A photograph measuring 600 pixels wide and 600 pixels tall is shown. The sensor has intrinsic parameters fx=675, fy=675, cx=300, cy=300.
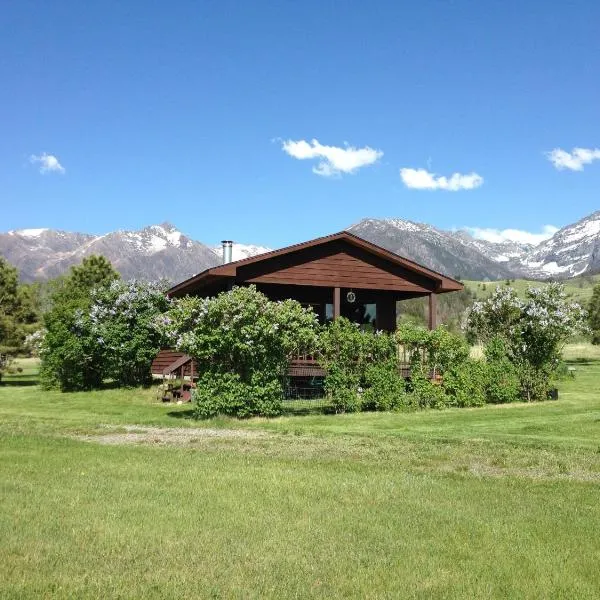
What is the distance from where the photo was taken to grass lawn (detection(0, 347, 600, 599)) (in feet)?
15.9

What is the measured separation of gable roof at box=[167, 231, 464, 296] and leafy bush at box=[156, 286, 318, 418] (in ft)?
15.3

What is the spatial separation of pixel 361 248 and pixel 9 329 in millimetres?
19416

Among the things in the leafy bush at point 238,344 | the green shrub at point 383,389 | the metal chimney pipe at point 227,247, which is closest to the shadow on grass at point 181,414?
the leafy bush at point 238,344

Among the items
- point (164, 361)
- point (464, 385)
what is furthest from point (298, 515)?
point (164, 361)

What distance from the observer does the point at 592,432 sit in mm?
13312

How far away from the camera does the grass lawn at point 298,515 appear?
15.9ft

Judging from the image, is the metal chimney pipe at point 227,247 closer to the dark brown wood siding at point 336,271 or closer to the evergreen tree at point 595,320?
the dark brown wood siding at point 336,271

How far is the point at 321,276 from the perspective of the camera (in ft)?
75.3

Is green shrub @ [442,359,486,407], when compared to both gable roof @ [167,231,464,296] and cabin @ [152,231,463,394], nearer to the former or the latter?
cabin @ [152,231,463,394]

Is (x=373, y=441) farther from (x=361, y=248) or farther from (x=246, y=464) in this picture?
(x=361, y=248)

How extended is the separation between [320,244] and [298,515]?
1668 centimetres

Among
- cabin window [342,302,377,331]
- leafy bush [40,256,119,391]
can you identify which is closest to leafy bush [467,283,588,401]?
cabin window [342,302,377,331]

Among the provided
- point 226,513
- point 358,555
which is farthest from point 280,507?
point 358,555

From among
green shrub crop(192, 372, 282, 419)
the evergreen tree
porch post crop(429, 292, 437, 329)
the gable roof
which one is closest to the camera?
green shrub crop(192, 372, 282, 419)
